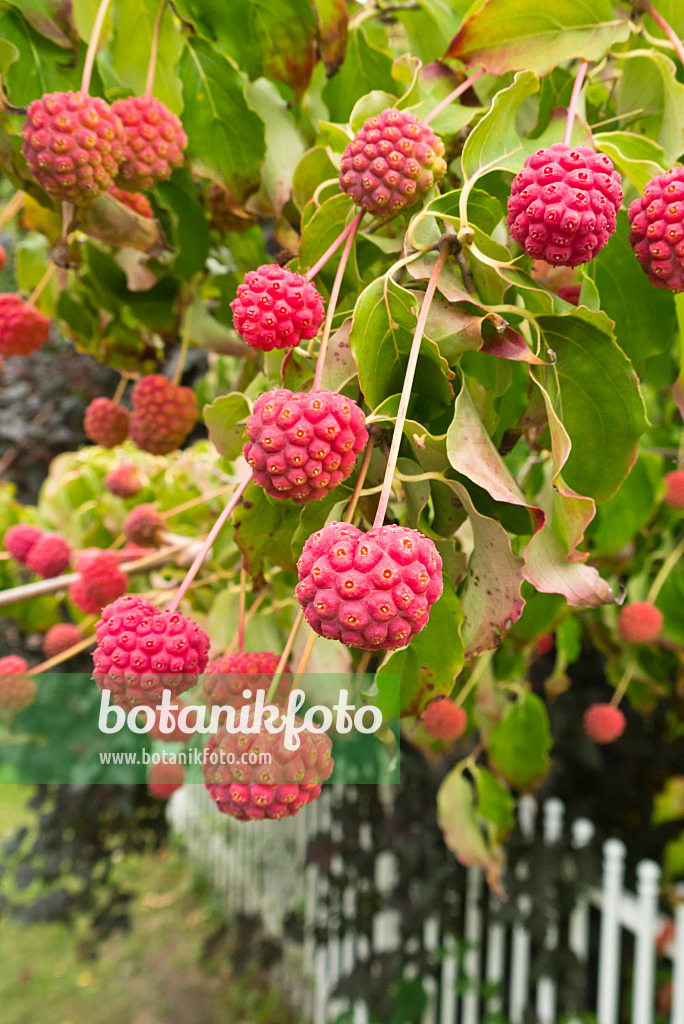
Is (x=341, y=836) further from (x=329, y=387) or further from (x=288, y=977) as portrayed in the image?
(x=329, y=387)

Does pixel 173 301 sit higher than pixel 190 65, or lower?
lower

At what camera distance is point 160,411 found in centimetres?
91

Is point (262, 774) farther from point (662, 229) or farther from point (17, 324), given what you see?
point (17, 324)

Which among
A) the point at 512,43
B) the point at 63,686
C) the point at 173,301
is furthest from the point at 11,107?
the point at 63,686

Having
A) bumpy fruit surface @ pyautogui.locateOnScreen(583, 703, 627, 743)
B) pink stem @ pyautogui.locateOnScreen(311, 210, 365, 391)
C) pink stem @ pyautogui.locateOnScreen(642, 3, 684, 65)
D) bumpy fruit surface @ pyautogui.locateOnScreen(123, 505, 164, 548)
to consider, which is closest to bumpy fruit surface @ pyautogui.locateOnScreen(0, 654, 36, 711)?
bumpy fruit surface @ pyautogui.locateOnScreen(123, 505, 164, 548)

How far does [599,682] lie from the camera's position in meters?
1.84

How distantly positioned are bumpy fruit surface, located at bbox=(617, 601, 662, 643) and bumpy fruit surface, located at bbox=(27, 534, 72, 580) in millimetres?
845

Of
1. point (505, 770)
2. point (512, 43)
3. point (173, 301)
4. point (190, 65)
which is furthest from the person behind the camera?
point (505, 770)

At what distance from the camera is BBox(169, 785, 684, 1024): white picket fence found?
1693mm

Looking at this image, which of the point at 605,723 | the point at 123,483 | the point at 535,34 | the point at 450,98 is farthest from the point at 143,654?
the point at 605,723

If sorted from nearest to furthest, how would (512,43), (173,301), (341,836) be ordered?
(512,43), (173,301), (341,836)

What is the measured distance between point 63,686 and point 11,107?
1314 mm

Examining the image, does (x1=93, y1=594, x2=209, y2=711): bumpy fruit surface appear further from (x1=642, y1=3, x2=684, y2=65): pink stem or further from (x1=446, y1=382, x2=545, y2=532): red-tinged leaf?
(x1=642, y1=3, x2=684, y2=65): pink stem

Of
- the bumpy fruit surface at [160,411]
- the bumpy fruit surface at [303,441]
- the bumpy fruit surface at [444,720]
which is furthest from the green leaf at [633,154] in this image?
the bumpy fruit surface at [444,720]
